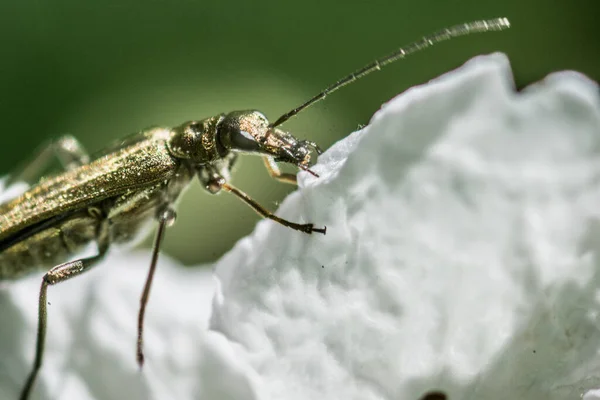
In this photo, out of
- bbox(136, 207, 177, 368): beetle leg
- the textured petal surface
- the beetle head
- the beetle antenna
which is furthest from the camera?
the beetle head

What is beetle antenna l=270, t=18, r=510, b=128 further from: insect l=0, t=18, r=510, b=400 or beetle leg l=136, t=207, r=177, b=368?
beetle leg l=136, t=207, r=177, b=368

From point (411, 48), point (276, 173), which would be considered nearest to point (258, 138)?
point (276, 173)

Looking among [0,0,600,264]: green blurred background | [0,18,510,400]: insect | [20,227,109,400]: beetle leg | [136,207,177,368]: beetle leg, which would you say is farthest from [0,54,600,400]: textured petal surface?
[0,0,600,264]: green blurred background

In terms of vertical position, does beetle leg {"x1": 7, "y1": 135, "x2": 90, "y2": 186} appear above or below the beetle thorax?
above

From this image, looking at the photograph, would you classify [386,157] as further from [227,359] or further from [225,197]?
[225,197]

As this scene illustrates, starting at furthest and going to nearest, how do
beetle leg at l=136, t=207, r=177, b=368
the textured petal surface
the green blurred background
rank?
the green blurred background
beetle leg at l=136, t=207, r=177, b=368
the textured petal surface

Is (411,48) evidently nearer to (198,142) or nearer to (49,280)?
(198,142)
